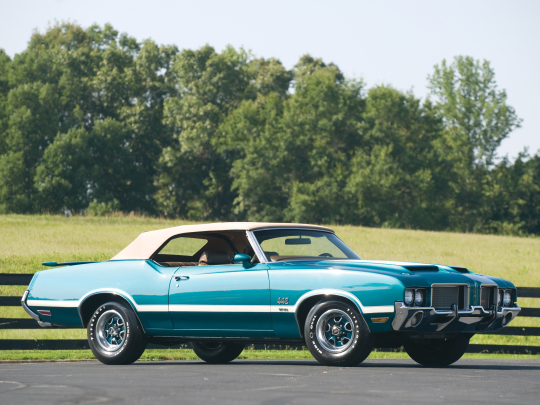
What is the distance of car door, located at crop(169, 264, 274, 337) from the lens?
8.95 m

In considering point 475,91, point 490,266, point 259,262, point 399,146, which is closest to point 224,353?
point 259,262

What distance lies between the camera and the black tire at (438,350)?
9.70m

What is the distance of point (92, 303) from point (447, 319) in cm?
434

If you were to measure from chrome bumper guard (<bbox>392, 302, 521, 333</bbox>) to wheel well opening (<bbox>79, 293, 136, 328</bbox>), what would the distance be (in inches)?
140

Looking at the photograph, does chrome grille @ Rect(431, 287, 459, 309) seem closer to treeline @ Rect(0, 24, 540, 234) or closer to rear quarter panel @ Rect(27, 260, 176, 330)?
rear quarter panel @ Rect(27, 260, 176, 330)

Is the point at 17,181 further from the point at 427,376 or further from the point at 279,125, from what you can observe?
the point at 427,376

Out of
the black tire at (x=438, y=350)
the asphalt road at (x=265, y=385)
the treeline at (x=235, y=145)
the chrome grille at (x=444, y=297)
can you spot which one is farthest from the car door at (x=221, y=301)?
the treeline at (x=235, y=145)

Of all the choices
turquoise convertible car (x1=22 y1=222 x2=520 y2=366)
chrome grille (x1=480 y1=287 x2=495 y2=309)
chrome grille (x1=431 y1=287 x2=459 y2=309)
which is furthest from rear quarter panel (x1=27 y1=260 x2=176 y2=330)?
chrome grille (x1=480 y1=287 x2=495 y2=309)

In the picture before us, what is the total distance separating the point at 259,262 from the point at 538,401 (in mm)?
3771

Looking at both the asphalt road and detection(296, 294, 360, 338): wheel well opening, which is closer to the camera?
the asphalt road

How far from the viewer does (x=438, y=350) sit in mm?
9867

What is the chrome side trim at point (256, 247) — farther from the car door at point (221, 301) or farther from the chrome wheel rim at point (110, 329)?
the chrome wheel rim at point (110, 329)

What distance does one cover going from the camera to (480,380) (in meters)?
7.80

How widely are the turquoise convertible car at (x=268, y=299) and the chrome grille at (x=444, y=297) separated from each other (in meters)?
0.01
